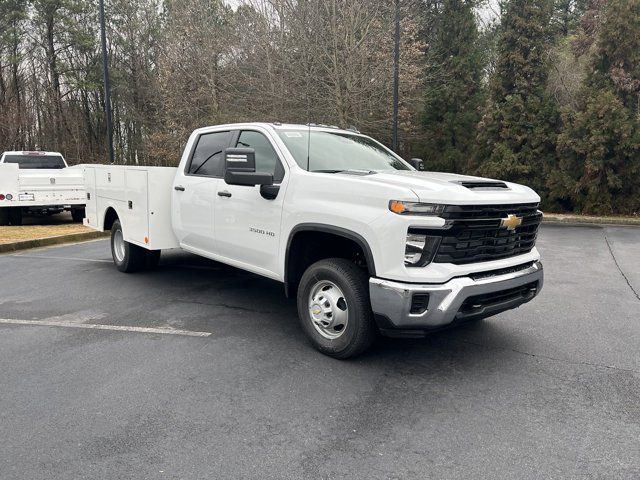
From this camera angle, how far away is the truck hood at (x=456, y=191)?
3.72 metres

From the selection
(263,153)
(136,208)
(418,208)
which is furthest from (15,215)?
(418,208)

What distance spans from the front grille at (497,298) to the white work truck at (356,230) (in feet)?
0.04

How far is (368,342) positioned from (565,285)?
4.16 metres

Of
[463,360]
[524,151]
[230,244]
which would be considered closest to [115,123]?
[524,151]

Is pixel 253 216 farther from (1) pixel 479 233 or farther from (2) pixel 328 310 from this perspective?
(1) pixel 479 233

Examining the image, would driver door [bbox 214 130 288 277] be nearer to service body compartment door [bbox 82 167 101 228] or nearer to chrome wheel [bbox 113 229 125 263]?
chrome wheel [bbox 113 229 125 263]

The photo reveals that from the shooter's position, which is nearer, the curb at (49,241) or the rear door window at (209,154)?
the rear door window at (209,154)

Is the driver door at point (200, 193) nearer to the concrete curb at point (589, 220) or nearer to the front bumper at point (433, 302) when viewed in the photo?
the front bumper at point (433, 302)

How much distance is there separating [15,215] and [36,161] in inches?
102

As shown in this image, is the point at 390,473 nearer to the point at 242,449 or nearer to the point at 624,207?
the point at 242,449

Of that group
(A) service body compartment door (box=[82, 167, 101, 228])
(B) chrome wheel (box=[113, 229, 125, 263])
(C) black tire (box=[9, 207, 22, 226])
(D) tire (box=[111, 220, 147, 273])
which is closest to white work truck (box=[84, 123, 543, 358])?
(D) tire (box=[111, 220, 147, 273])

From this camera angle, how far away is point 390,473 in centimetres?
276

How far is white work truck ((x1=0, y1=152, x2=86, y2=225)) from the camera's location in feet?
38.6

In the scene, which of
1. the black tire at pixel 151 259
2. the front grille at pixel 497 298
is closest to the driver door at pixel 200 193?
the black tire at pixel 151 259
